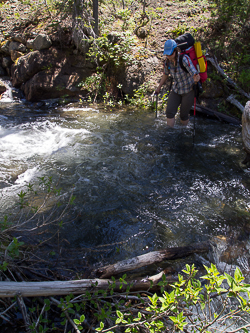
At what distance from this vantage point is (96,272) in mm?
2715

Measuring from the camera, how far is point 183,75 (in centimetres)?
580

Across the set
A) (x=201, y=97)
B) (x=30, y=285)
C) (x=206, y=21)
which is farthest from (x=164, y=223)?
(x=206, y=21)

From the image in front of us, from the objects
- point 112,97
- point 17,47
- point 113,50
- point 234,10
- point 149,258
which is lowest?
point 149,258

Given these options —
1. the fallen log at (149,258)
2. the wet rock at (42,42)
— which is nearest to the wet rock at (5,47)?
the wet rock at (42,42)

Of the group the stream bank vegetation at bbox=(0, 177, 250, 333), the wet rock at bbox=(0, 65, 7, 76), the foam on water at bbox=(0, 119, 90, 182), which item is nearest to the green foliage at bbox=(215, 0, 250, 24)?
the foam on water at bbox=(0, 119, 90, 182)

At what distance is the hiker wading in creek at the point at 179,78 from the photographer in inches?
214

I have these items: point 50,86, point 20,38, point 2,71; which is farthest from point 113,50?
point 2,71

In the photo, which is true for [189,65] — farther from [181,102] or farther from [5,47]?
[5,47]

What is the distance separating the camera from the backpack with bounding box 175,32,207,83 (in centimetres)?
545

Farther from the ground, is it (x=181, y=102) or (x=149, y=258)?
(x=181, y=102)

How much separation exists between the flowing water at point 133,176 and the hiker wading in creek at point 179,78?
1.07 metres

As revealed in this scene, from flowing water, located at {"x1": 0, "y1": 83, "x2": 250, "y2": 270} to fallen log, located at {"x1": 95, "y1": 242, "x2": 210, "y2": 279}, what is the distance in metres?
0.29

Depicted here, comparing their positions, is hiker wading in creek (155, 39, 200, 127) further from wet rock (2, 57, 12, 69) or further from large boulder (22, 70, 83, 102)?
wet rock (2, 57, 12, 69)

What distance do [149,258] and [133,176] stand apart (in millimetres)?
2525
